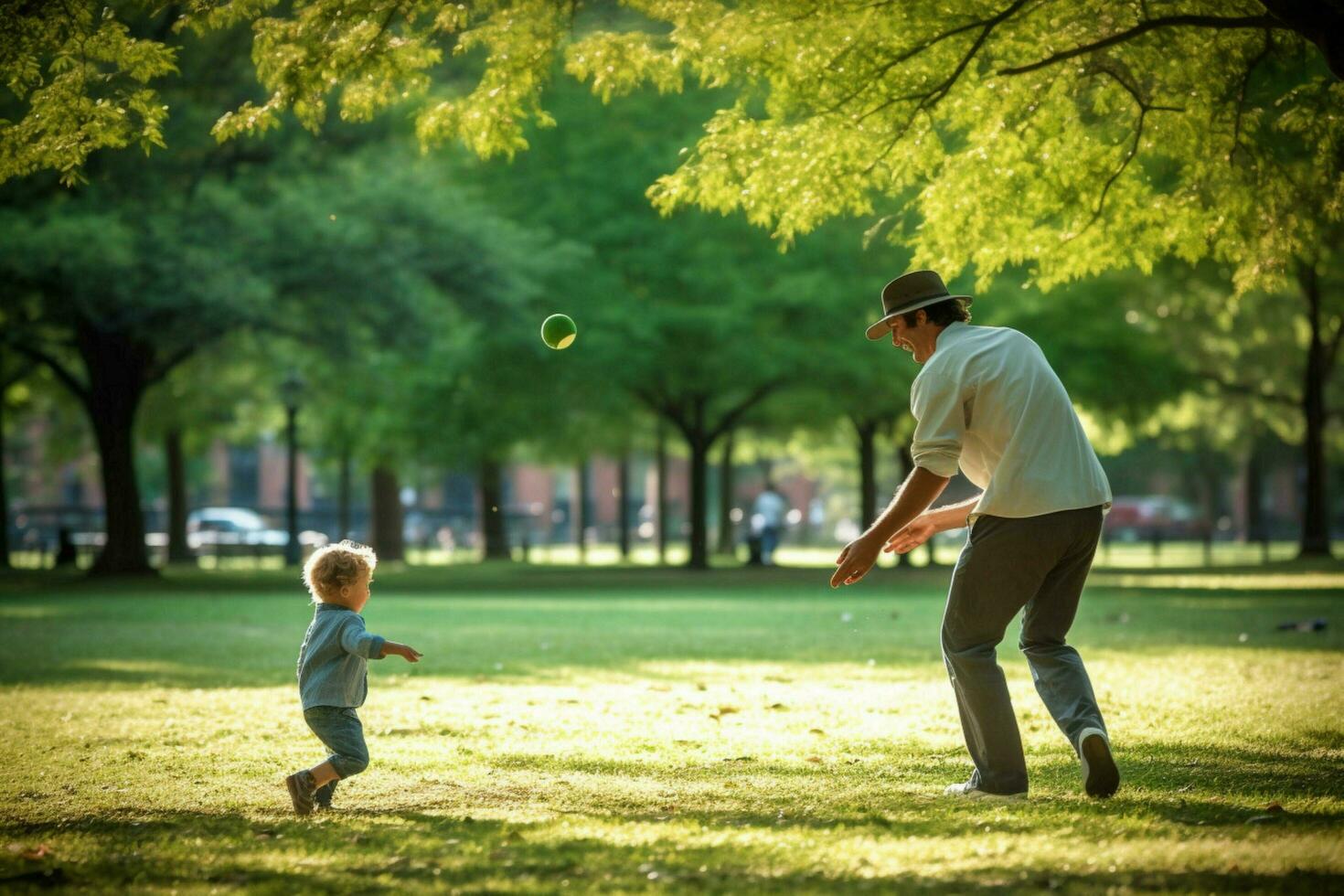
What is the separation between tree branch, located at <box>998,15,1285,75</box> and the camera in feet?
28.3

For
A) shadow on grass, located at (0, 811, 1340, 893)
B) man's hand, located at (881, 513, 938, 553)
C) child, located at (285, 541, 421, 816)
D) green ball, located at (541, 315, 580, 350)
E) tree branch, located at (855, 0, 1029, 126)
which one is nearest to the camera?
shadow on grass, located at (0, 811, 1340, 893)

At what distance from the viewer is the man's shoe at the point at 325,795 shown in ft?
20.8

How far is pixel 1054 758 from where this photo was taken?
7535 mm

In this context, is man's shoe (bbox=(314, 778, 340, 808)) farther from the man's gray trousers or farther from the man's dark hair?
the man's dark hair

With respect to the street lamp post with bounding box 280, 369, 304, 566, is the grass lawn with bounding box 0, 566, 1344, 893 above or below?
below

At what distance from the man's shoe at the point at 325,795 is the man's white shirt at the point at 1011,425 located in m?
2.69

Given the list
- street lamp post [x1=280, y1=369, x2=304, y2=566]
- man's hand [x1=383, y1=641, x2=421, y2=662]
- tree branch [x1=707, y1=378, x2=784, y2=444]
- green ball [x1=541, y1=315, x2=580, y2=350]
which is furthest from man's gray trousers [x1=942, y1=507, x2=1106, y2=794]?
street lamp post [x1=280, y1=369, x2=304, y2=566]

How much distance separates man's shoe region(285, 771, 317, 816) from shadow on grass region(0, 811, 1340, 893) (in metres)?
0.14

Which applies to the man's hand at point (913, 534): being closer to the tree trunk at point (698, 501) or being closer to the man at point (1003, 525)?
the man at point (1003, 525)

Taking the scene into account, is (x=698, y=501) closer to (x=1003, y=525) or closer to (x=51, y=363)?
(x=51, y=363)

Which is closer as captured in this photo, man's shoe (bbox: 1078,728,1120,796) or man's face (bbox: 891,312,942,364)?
man's shoe (bbox: 1078,728,1120,796)

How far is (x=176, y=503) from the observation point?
138 feet

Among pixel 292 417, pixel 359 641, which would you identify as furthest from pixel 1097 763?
pixel 292 417

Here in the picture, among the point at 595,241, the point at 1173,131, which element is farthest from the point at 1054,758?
the point at 595,241
